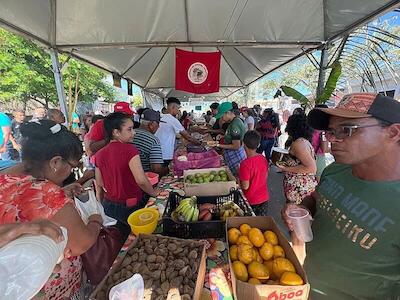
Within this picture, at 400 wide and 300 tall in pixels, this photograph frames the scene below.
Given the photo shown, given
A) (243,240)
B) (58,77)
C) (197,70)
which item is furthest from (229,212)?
(197,70)

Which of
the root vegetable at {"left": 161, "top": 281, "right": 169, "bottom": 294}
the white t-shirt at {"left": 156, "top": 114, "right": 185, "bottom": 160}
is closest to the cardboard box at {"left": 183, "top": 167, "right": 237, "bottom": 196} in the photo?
the root vegetable at {"left": 161, "top": 281, "right": 169, "bottom": 294}

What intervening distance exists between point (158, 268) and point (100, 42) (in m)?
4.94

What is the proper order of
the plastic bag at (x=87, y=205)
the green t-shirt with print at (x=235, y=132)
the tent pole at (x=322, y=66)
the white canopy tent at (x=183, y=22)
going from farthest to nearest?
the tent pole at (x=322, y=66), the green t-shirt with print at (x=235, y=132), the white canopy tent at (x=183, y=22), the plastic bag at (x=87, y=205)

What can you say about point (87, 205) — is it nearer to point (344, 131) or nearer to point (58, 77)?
point (344, 131)

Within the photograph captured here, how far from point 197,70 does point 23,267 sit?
5699 mm

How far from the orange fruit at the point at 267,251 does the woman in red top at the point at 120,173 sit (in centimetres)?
141

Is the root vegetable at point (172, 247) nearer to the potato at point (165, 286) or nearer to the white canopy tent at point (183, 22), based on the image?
the potato at point (165, 286)

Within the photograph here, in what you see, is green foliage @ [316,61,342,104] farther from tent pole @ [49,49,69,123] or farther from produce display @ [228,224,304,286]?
tent pole @ [49,49,69,123]

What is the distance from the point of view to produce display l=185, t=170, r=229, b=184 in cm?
250

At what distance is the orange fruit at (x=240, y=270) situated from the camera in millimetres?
1116

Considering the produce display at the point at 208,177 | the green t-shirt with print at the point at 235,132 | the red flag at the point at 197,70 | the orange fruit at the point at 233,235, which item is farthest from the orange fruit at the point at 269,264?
the red flag at the point at 197,70

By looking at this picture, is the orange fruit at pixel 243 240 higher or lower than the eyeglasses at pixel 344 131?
lower

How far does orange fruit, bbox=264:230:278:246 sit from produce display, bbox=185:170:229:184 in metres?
1.13

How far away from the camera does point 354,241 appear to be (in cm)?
116
